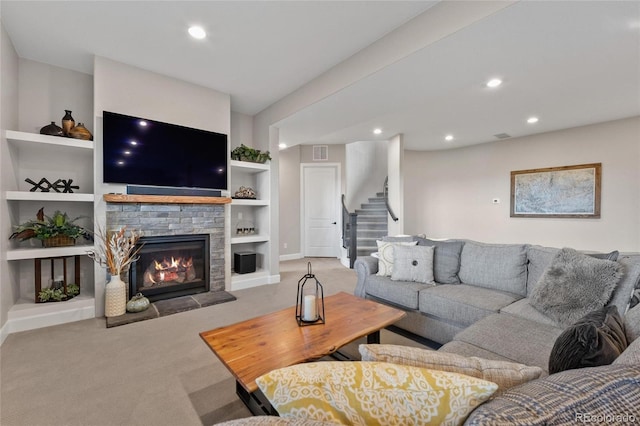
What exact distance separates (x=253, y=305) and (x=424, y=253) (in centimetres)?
214

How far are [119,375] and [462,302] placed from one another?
264 centimetres

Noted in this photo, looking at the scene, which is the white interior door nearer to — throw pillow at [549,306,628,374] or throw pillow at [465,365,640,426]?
throw pillow at [549,306,628,374]

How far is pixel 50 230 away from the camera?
112 inches

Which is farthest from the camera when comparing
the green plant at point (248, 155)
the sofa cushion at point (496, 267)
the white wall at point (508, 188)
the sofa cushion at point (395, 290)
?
the white wall at point (508, 188)

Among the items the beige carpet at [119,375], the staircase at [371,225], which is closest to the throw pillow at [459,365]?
the beige carpet at [119,375]

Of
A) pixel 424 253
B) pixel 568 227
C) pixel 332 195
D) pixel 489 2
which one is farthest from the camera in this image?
pixel 332 195

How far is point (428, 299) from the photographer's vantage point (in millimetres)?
2410

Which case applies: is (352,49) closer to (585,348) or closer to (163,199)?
(163,199)

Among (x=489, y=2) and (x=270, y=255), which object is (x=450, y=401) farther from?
(x=270, y=255)

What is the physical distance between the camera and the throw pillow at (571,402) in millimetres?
525

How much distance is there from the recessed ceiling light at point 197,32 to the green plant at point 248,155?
5.49 feet


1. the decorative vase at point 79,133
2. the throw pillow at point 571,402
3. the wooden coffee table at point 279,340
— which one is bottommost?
the wooden coffee table at point 279,340

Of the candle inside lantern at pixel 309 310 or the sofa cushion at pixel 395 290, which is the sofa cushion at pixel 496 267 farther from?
the candle inside lantern at pixel 309 310

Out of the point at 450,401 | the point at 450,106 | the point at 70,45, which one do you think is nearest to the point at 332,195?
the point at 450,106
